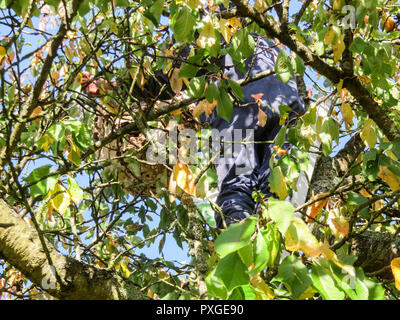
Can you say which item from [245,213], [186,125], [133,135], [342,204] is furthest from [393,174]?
[133,135]

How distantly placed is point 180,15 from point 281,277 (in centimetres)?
99

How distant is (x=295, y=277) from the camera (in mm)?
1327

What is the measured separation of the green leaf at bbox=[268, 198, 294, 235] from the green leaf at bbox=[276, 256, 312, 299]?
3.3 inches

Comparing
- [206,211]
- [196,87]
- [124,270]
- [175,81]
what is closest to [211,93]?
[196,87]

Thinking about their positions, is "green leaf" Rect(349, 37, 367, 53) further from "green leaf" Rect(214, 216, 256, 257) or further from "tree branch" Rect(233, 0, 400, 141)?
"green leaf" Rect(214, 216, 256, 257)

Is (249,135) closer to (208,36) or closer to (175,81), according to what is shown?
(175,81)

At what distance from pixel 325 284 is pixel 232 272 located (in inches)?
9.1

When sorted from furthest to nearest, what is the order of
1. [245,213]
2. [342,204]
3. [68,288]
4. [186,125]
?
[186,125] < [245,213] < [342,204] < [68,288]

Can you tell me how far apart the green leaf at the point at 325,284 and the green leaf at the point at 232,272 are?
0.59 feet

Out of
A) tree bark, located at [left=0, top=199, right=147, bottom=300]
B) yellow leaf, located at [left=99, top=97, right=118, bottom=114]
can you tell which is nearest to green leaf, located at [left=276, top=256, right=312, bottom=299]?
tree bark, located at [left=0, top=199, right=147, bottom=300]

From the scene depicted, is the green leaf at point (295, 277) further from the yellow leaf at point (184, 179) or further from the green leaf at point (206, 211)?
the green leaf at point (206, 211)

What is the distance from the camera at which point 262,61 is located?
318 centimetres

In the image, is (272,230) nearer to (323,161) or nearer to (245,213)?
(245,213)

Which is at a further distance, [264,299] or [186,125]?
[186,125]
